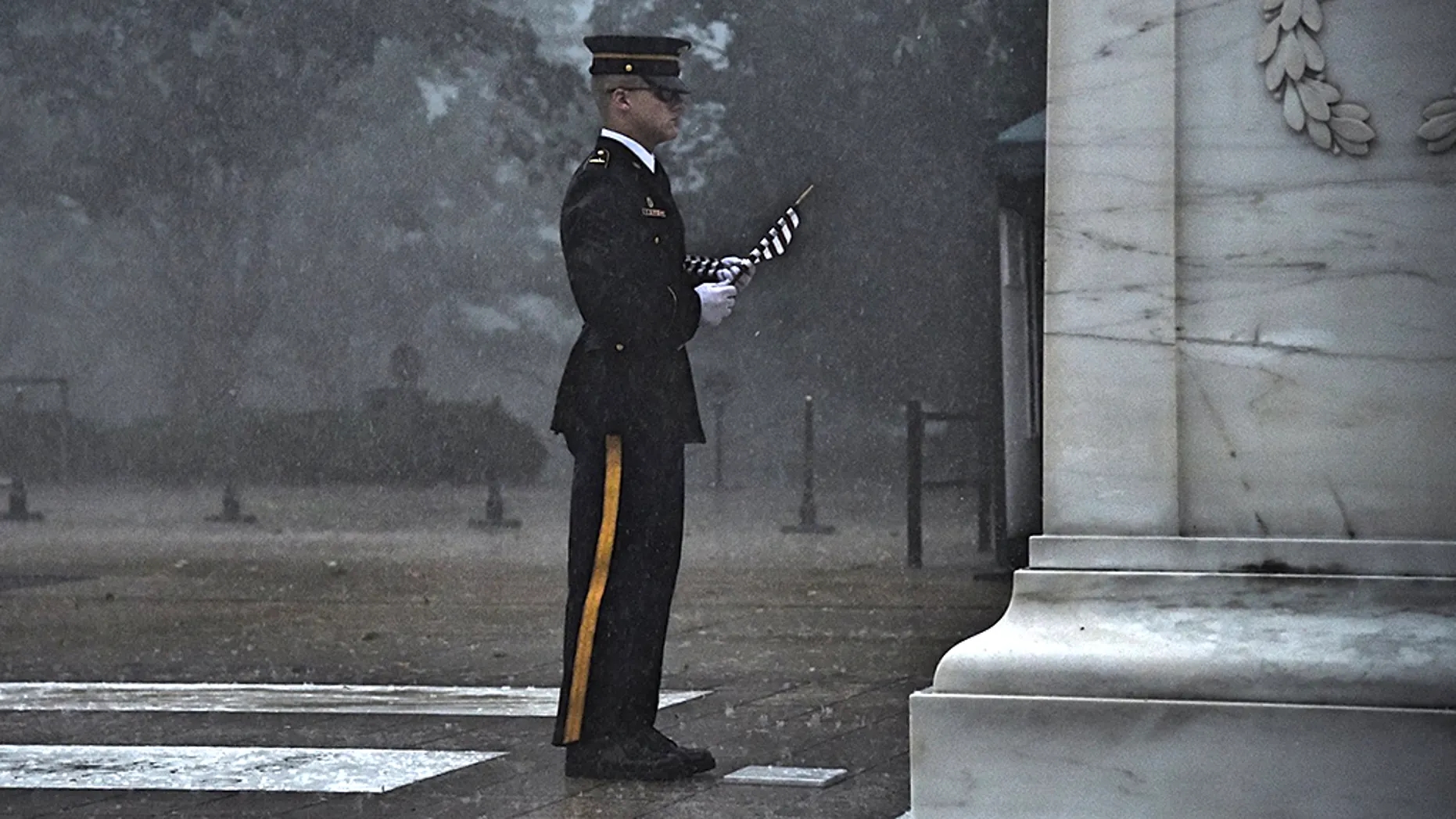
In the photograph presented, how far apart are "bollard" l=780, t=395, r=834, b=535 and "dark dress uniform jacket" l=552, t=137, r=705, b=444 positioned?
56.4 feet

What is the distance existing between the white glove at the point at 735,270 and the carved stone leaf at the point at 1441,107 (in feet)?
7.38

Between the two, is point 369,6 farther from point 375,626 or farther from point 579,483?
point 579,483

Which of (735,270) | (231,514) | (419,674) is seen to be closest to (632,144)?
(735,270)

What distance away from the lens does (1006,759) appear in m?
4.66

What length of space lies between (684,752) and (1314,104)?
2362 millimetres

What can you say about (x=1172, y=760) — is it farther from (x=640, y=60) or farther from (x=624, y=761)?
(x=640, y=60)

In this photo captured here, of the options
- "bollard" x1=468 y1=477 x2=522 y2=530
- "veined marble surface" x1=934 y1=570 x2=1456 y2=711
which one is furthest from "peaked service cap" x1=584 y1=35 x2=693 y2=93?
"bollard" x1=468 y1=477 x2=522 y2=530

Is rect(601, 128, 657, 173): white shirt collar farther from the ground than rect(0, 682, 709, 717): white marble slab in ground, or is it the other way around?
rect(601, 128, 657, 173): white shirt collar

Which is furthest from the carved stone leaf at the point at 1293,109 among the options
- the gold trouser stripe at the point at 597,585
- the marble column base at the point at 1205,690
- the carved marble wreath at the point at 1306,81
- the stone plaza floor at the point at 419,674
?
the gold trouser stripe at the point at 597,585

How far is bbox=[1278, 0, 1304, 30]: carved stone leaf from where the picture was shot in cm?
475

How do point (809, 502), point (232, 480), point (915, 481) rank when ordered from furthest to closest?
point (232, 480) → point (809, 502) → point (915, 481)

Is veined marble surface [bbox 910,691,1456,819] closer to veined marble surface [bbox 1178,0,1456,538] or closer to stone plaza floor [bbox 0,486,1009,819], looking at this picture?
veined marble surface [bbox 1178,0,1456,538]

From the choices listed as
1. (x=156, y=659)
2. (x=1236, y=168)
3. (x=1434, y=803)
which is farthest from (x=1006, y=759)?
(x=156, y=659)

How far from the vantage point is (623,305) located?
6.29 metres
